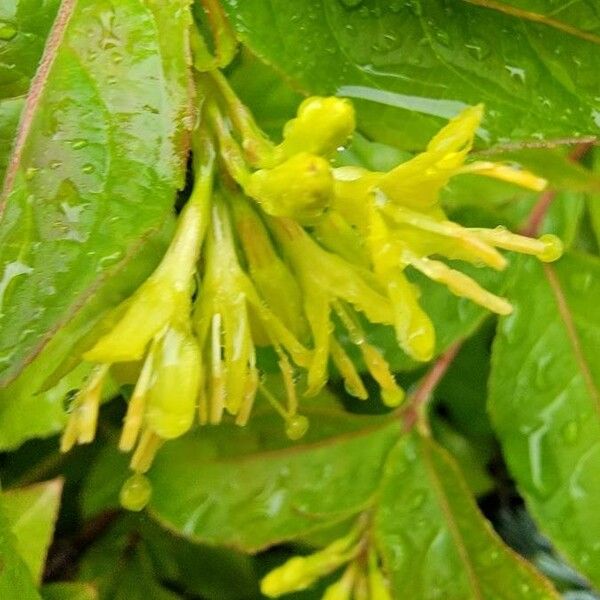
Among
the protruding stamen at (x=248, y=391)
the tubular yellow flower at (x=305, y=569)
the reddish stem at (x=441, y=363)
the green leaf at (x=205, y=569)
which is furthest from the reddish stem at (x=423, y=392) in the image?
the protruding stamen at (x=248, y=391)

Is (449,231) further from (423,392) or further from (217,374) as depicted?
(423,392)

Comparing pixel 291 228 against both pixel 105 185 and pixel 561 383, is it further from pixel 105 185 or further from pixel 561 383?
pixel 561 383

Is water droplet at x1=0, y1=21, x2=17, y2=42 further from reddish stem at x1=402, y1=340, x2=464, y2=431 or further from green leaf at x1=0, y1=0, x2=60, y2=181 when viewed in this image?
reddish stem at x1=402, y1=340, x2=464, y2=431

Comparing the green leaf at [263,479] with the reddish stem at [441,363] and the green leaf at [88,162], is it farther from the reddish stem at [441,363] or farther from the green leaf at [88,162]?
the green leaf at [88,162]

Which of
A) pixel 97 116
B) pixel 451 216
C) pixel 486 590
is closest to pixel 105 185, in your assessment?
pixel 97 116

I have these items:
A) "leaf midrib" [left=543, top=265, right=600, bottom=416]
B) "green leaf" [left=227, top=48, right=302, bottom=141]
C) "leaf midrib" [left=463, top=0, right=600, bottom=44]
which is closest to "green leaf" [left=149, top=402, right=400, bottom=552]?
"leaf midrib" [left=543, top=265, right=600, bottom=416]

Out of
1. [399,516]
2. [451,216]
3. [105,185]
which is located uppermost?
[105,185]
